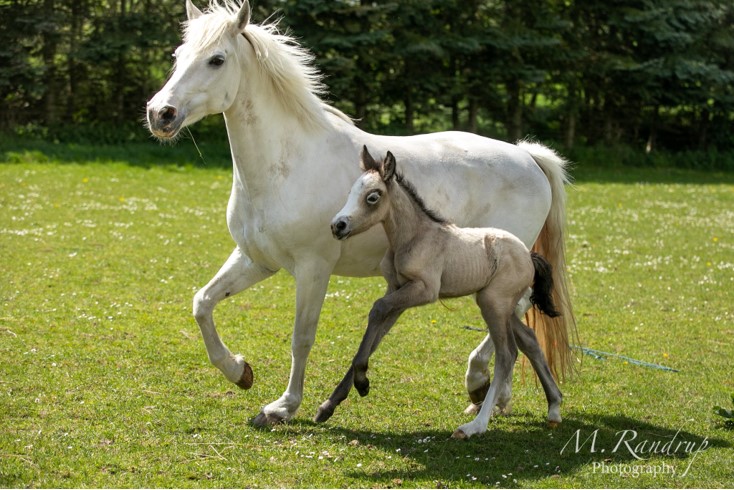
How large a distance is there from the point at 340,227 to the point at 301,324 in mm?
1293

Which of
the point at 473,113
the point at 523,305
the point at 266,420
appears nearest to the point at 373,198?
the point at 266,420

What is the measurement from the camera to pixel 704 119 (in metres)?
31.0

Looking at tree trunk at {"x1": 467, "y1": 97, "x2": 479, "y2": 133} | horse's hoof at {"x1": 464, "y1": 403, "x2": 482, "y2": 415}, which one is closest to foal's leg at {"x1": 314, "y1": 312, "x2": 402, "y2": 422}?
horse's hoof at {"x1": 464, "y1": 403, "x2": 482, "y2": 415}

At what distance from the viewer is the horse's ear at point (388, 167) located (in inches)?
227

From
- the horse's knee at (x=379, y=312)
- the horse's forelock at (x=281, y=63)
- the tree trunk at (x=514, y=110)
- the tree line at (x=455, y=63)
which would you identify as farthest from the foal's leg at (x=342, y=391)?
the tree trunk at (x=514, y=110)

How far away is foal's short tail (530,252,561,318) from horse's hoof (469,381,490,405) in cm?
82

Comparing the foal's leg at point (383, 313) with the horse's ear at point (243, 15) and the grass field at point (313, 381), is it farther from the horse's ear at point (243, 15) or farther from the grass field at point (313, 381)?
the horse's ear at point (243, 15)

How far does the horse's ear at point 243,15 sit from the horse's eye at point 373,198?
1.58 m

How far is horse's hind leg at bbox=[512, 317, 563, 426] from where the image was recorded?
252 inches

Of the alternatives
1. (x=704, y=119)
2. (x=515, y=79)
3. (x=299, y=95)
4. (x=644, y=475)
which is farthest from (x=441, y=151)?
(x=704, y=119)

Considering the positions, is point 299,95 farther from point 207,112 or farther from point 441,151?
point 441,151

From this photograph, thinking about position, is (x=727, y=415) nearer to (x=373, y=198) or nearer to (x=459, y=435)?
(x=459, y=435)

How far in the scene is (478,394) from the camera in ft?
22.7

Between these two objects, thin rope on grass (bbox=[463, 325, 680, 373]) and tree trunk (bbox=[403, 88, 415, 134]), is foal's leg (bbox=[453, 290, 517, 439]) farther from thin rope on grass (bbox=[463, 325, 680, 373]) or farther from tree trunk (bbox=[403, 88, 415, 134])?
tree trunk (bbox=[403, 88, 415, 134])
